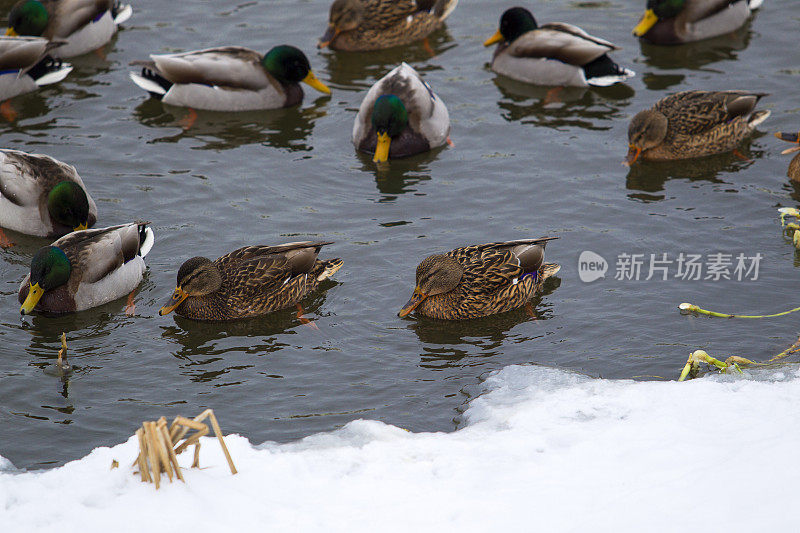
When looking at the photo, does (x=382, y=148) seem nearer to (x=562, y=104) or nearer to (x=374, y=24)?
(x=562, y=104)

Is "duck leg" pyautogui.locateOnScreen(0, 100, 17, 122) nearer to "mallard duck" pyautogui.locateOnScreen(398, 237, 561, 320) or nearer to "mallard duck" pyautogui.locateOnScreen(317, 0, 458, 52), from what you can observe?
"mallard duck" pyautogui.locateOnScreen(317, 0, 458, 52)

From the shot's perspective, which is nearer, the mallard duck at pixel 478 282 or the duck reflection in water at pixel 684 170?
the mallard duck at pixel 478 282

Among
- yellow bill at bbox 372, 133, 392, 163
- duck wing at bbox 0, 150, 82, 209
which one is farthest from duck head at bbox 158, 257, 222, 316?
yellow bill at bbox 372, 133, 392, 163

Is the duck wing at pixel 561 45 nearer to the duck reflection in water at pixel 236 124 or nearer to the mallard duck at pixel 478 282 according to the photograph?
the duck reflection in water at pixel 236 124

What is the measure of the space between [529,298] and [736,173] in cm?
337

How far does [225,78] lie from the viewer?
1250cm

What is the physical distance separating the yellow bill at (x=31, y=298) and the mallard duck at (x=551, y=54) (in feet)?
22.6

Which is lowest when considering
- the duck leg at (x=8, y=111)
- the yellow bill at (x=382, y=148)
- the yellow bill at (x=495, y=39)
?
the yellow bill at (x=382, y=148)

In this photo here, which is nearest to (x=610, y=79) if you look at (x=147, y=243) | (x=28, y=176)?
(x=147, y=243)

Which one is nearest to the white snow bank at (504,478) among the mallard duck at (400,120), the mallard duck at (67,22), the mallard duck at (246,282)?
the mallard duck at (246,282)

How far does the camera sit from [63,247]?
897 cm

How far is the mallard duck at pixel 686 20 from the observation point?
1359 centimetres

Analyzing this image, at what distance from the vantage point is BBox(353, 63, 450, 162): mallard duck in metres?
11.2

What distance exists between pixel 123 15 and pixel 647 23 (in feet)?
23.8
